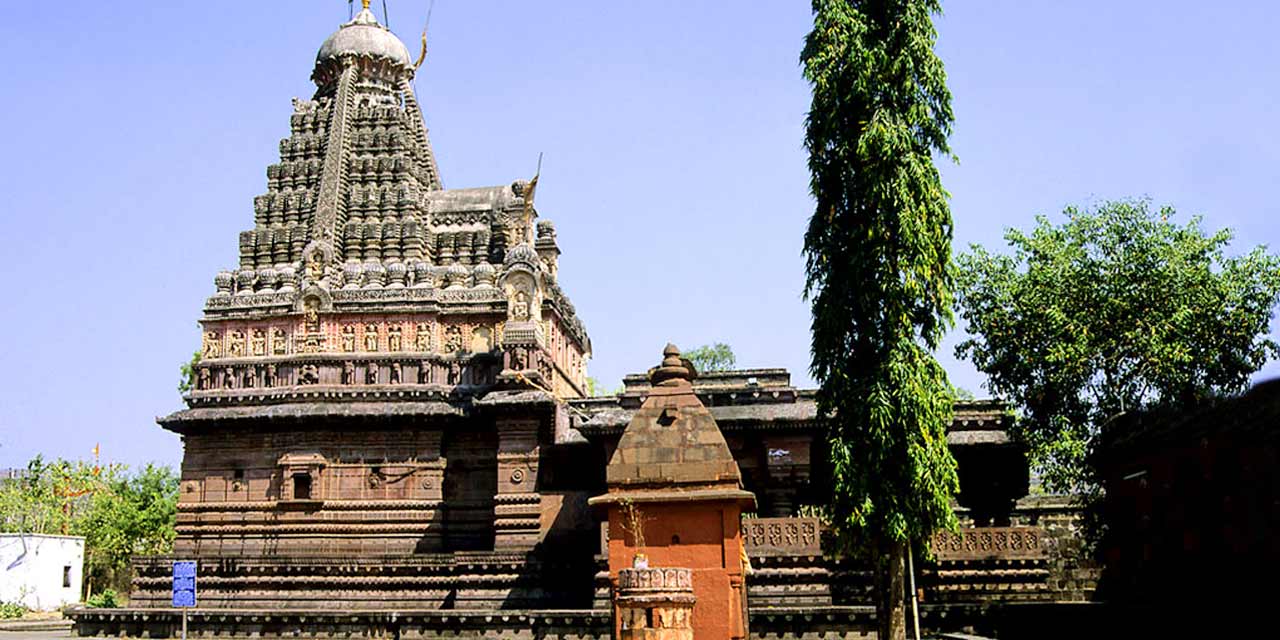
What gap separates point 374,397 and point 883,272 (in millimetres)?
17261

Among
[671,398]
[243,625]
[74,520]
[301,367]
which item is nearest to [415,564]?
[243,625]

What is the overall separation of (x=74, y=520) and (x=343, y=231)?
87.3ft

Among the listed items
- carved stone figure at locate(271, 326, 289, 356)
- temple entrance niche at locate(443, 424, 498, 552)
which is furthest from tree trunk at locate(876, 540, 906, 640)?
carved stone figure at locate(271, 326, 289, 356)

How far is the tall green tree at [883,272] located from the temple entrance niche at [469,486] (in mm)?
13778

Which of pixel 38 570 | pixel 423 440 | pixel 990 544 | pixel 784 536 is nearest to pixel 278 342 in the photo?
pixel 423 440

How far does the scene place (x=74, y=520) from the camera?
52.0 metres

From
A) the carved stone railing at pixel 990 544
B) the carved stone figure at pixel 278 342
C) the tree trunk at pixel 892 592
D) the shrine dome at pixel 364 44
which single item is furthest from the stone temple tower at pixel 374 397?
the tree trunk at pixel 892 592

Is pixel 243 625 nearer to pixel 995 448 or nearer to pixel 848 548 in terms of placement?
pixel 848 548

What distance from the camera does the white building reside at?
143 feet

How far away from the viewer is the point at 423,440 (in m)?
31.2

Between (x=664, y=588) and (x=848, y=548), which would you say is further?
(x=848, y=548)

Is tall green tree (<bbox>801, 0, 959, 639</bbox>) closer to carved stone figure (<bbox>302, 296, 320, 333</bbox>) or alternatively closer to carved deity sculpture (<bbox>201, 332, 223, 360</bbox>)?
carved stone figure (<bbox>302, 296, 320, 333</bbox>)

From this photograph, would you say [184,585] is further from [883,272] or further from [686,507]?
[883,272]

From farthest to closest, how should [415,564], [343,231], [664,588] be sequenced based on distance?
[343,231] < [415,564] < [664,588]
